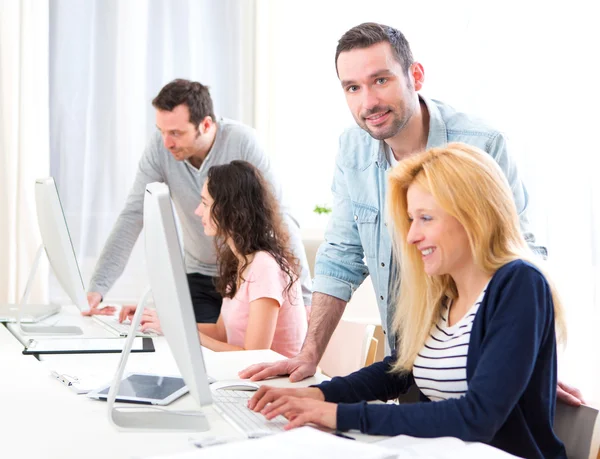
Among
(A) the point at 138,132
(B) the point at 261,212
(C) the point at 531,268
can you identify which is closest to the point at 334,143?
(A) the point at 138,132

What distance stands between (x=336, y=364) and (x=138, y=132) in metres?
2.05

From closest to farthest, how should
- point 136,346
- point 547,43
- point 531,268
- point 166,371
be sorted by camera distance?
1. point 531,268
2. point 166,371
3. point 136,346
4. point 547,43

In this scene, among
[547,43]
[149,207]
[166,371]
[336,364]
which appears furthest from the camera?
[547,43]

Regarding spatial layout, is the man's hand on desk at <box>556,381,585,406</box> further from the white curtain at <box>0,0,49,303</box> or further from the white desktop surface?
the white curtain at <box>0,0,49,303</box>

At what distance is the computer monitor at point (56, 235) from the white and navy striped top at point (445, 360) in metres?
1.09

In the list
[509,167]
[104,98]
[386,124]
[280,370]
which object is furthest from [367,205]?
[104,98]

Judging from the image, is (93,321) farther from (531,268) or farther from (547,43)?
(547,43)

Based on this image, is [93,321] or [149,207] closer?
[149,207]

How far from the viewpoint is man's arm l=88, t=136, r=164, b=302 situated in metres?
2.99

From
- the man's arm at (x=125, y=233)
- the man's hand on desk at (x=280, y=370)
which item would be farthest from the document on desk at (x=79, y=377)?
the man's arm at (x=125, y=233)

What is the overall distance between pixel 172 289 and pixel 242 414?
1.19 ft

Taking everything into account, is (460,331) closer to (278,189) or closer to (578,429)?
(578,429)

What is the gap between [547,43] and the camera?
11.9 ft

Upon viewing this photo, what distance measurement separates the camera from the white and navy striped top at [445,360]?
1506 millimetres
